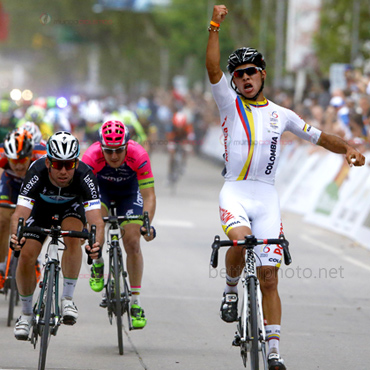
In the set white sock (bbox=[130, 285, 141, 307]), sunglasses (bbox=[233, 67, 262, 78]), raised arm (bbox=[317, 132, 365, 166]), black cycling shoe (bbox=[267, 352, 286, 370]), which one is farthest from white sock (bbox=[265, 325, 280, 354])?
white sock (bbox=[130, 285, 141, 307])

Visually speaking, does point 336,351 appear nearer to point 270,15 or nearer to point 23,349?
point 23,349

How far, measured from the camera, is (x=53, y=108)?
21.8 meters

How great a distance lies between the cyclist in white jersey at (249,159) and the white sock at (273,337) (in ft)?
0.38

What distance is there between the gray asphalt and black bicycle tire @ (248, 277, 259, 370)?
1138mm

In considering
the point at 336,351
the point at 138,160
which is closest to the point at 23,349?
the point at 138,160

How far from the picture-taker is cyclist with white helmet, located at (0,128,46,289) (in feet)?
29.7

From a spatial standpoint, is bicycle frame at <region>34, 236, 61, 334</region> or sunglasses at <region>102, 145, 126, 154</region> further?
sunglasses at <region>102, 145, 126, 154</region>

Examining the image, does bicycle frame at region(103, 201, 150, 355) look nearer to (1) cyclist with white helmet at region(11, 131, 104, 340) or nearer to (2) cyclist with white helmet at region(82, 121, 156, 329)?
(2) cyclist with white helmet at region(82, 121, 156, 329)

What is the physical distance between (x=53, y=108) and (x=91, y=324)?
43.9ft

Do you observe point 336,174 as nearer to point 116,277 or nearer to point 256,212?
point 116,277

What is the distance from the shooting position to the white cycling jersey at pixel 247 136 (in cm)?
695

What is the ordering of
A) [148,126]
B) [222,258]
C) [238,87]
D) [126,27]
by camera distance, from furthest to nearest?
[126,27] → [148,126] → [222,258] → [238,87]

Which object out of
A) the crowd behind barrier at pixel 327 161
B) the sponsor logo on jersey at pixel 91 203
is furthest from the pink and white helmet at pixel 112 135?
the crowd behind barrier at pixel 327 161

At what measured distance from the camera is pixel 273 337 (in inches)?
262
